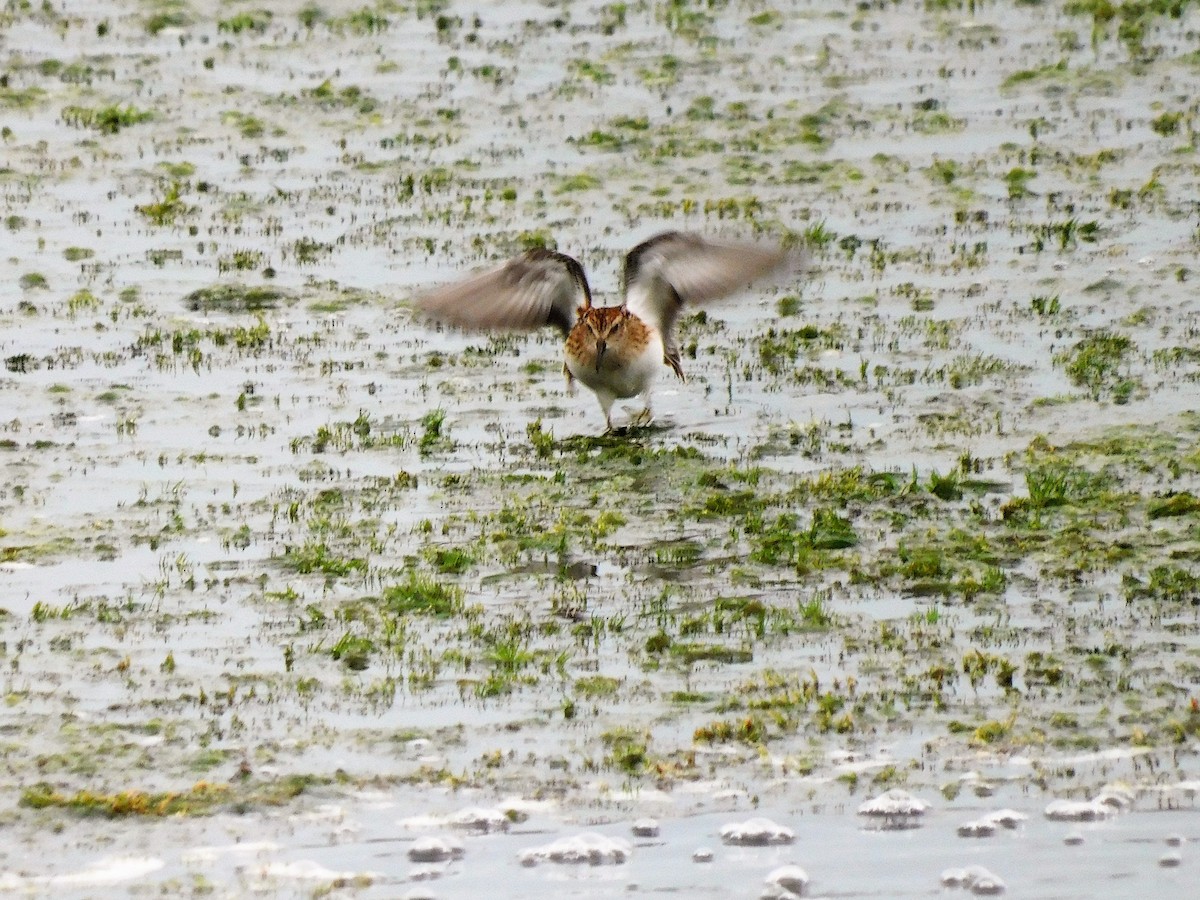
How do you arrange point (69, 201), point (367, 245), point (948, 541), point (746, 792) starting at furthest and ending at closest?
point (69, 201), point (367, 245), point (948, 541), point (746, 792)

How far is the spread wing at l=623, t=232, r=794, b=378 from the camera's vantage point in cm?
1465

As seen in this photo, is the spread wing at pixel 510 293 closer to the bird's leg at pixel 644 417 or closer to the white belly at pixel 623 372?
the white belly at pixel 623 372

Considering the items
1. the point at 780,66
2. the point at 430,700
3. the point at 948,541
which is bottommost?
the point at 430,700

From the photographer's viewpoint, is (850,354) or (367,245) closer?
(850,354)

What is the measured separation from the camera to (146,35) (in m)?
28.4

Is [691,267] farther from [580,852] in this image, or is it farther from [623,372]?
[580,852]

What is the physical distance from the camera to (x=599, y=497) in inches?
520

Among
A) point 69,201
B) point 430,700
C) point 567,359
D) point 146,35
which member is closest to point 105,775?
point 430,700

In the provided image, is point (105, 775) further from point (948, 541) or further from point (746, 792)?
point (948, 541)

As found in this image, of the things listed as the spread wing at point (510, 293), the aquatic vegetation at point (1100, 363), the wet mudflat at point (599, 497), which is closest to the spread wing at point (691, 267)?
the spread wing at point (510, 293)

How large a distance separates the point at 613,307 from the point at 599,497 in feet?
6.10

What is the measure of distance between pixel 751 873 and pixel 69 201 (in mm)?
14595

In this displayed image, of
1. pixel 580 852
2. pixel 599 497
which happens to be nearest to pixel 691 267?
pixel 599 497

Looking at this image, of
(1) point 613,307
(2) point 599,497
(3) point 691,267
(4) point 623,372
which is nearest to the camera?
(2) point 599,497
